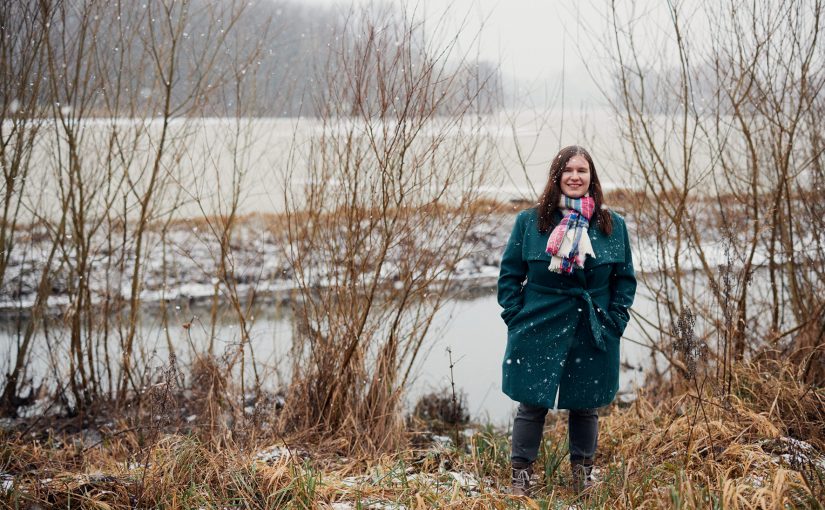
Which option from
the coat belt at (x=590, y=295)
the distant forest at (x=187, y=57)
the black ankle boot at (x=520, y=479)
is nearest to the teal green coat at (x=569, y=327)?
the coat belt at (x=590, y=295)

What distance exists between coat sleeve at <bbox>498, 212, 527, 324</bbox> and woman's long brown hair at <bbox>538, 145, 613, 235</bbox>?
4.6 inches

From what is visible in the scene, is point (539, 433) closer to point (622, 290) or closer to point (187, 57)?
point (622, 290)

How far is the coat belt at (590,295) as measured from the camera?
295cm

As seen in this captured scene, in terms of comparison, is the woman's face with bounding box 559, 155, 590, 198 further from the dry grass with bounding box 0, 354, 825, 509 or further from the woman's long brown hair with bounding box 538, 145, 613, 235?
the dry grass with bounding box 0, 354, 825, 509

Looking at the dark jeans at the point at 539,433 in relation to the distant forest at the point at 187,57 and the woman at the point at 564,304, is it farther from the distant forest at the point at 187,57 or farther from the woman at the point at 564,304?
the distant forest at the point at 187,57

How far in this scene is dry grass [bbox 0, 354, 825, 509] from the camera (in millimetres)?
2811

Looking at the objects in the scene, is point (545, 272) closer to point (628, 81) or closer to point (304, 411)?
point (304, 411)

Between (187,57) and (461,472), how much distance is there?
3.81 m

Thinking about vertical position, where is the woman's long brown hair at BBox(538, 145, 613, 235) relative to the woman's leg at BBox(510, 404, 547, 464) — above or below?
above

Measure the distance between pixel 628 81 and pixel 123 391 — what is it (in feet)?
15.0

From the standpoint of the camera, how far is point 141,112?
526 centimetres

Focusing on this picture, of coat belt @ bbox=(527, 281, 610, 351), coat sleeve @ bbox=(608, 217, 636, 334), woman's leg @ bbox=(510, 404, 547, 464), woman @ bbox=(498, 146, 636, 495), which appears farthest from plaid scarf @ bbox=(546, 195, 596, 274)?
woman's leg @ bbox=(510, 404, 547, 464)

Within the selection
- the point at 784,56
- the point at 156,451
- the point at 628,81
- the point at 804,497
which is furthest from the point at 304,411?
the point at 784,56

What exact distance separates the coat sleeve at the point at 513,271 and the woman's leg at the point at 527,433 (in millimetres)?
423
